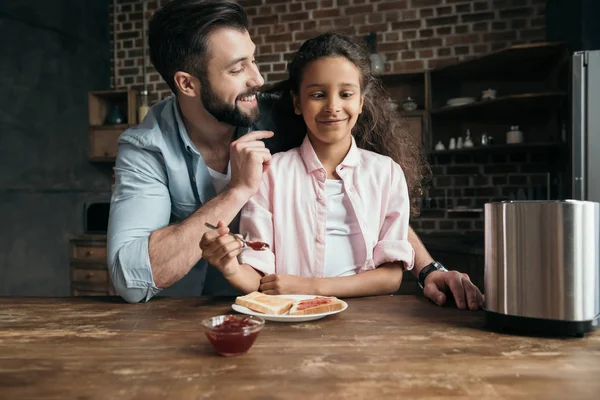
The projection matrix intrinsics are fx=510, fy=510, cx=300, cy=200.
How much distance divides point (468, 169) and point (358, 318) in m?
3.21

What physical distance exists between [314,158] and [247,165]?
221 millimetres

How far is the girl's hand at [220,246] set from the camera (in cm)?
118

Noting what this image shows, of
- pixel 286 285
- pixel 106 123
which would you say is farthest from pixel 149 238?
pixel 106 123

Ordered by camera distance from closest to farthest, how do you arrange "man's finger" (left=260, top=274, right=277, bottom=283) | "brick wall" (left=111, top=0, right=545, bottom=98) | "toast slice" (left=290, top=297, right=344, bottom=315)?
"toast slice" (left=290, top=297, right=344, bottom=315), "man's finger" (left=260, top=274, right=277, bottom=283), "brick wall" (left=111, top=0, right=545, bottom=98)

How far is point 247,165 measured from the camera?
1492 mm

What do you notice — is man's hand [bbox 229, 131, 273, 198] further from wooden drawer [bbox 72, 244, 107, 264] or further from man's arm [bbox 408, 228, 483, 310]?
wooden drawer [bbox 72, 244, 107, 264]

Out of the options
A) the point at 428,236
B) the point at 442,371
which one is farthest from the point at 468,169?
the point at 442,371

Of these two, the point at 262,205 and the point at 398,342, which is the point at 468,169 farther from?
the point at 398,342

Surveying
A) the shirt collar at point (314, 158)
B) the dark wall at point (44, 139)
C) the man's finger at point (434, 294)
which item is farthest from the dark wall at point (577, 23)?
the dark wall at point (44, 139)

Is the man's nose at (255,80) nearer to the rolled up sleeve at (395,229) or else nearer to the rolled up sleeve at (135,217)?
the rolled up sleeve at (135,217)

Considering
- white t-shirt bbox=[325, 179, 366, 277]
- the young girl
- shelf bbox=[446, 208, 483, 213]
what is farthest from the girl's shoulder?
shelf bbox=[446, 208, 483, 213]

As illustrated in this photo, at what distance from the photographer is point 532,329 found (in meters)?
0.99

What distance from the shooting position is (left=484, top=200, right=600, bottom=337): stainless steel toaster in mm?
954

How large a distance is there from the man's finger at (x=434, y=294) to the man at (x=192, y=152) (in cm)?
7
